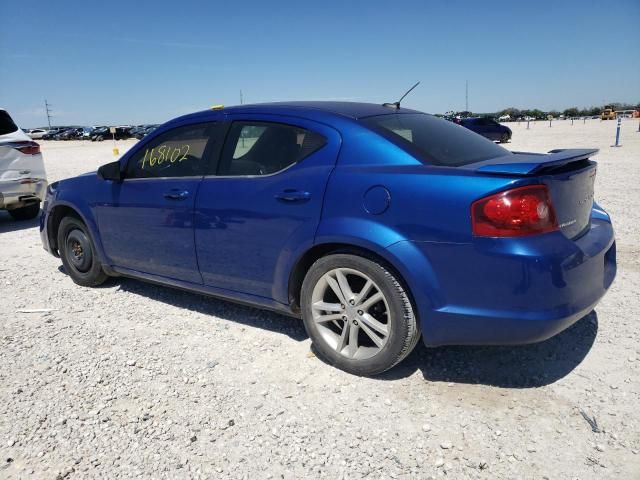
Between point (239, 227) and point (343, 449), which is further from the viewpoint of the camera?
point (239, 227)

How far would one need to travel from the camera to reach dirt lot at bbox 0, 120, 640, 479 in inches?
92.1

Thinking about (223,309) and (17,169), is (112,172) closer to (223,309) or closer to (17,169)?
(223,309)

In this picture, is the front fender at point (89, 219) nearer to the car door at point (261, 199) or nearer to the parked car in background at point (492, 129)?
the car door at point (261, 199)

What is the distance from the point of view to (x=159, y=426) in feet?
8.70

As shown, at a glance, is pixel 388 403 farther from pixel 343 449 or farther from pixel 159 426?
pixel 159 426

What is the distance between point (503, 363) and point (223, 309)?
7.26 feet

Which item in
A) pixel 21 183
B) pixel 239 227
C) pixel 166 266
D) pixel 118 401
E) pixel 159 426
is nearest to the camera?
pixel 159 426

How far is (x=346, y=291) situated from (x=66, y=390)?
69.7 inches

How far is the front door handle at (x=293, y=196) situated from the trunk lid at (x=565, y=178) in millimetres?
953

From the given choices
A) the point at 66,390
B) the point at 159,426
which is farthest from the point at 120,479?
the point at 66,390

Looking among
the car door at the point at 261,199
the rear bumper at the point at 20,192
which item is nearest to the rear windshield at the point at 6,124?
the rear bumper at the point at 20,192

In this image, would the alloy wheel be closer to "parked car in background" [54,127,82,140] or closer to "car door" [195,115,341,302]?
"car door" [195,115,341,302]

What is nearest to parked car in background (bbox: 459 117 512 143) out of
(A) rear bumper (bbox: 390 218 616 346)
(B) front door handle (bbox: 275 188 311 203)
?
(B) front door handle (bbox: 275 188 311 203)

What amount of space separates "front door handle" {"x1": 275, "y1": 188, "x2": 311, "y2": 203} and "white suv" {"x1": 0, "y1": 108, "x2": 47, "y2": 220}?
608cm
